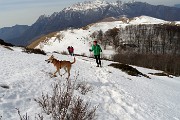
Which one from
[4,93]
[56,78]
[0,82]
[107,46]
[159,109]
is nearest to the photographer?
[4,93]

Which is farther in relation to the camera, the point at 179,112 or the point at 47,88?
the point at 179,112

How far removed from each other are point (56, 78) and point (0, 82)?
4.01 meters

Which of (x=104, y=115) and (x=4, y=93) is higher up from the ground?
(x=4, y=93)

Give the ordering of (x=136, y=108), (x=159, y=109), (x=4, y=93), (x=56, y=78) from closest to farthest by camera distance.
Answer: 1. (x=4, y=93)
2. (x=136, y=108)
3. (x=159, y=109)
4. (x=56, y=78)

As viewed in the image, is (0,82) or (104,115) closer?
(104,115)

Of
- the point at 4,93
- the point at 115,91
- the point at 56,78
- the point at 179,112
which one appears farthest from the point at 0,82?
the point at 179,112

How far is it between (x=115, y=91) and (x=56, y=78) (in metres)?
3.42

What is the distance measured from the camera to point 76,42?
199m

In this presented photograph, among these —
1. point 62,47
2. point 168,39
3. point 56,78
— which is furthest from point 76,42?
point 56,78

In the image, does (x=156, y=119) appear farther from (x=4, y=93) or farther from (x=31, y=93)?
(x=4, y=93)

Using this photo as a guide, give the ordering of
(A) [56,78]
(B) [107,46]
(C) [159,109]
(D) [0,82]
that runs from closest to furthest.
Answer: (D) [0,82] < (C) [159,109] < (A) [56,78] < (B) [107,46]

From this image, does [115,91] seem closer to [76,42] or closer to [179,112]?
[179,112]

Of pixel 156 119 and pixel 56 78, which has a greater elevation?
pixel 56 78

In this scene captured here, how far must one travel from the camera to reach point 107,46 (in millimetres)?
188125
